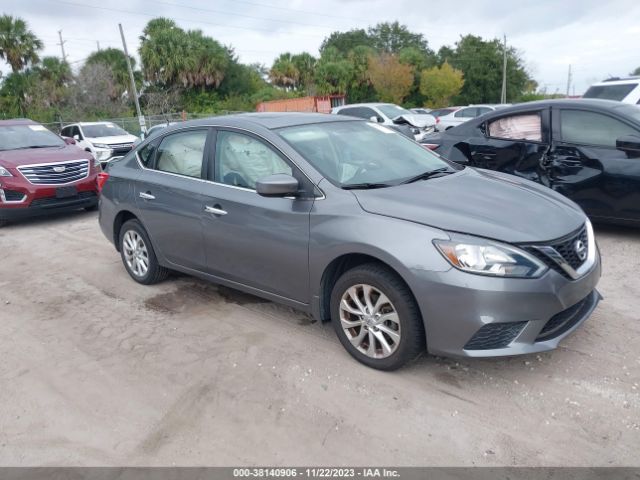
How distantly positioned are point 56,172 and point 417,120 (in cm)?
1272

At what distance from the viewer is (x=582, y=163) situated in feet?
19.1

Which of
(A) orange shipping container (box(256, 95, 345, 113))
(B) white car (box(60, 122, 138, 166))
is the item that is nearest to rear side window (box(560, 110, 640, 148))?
(B) white car (box(60, 122, 138, 166))

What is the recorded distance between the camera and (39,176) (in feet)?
27.7

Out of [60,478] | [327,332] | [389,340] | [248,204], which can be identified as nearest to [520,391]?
[389,340]

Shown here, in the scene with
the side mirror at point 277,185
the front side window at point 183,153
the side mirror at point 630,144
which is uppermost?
the front side window at point 183,153

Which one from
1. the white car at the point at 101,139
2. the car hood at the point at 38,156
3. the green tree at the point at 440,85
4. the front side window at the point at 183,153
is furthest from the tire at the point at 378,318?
the green tree at the point at 440,85

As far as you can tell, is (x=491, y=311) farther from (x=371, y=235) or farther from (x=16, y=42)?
(x=16, y=42)

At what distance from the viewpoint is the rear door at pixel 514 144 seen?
20.2 feet

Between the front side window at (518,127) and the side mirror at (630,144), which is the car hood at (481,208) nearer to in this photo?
the side mirror at (630,144)

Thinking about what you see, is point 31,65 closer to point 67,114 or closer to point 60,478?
point 67,114

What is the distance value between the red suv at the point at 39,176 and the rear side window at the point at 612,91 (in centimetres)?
958

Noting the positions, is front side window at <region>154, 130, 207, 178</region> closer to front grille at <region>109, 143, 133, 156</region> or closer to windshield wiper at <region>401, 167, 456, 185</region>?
windshield wiper at <region>401, 167, 456, 185</region>

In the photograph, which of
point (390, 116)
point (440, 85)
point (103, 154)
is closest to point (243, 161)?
point (103, 154)

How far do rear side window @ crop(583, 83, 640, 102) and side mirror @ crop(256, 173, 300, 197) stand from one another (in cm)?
894
